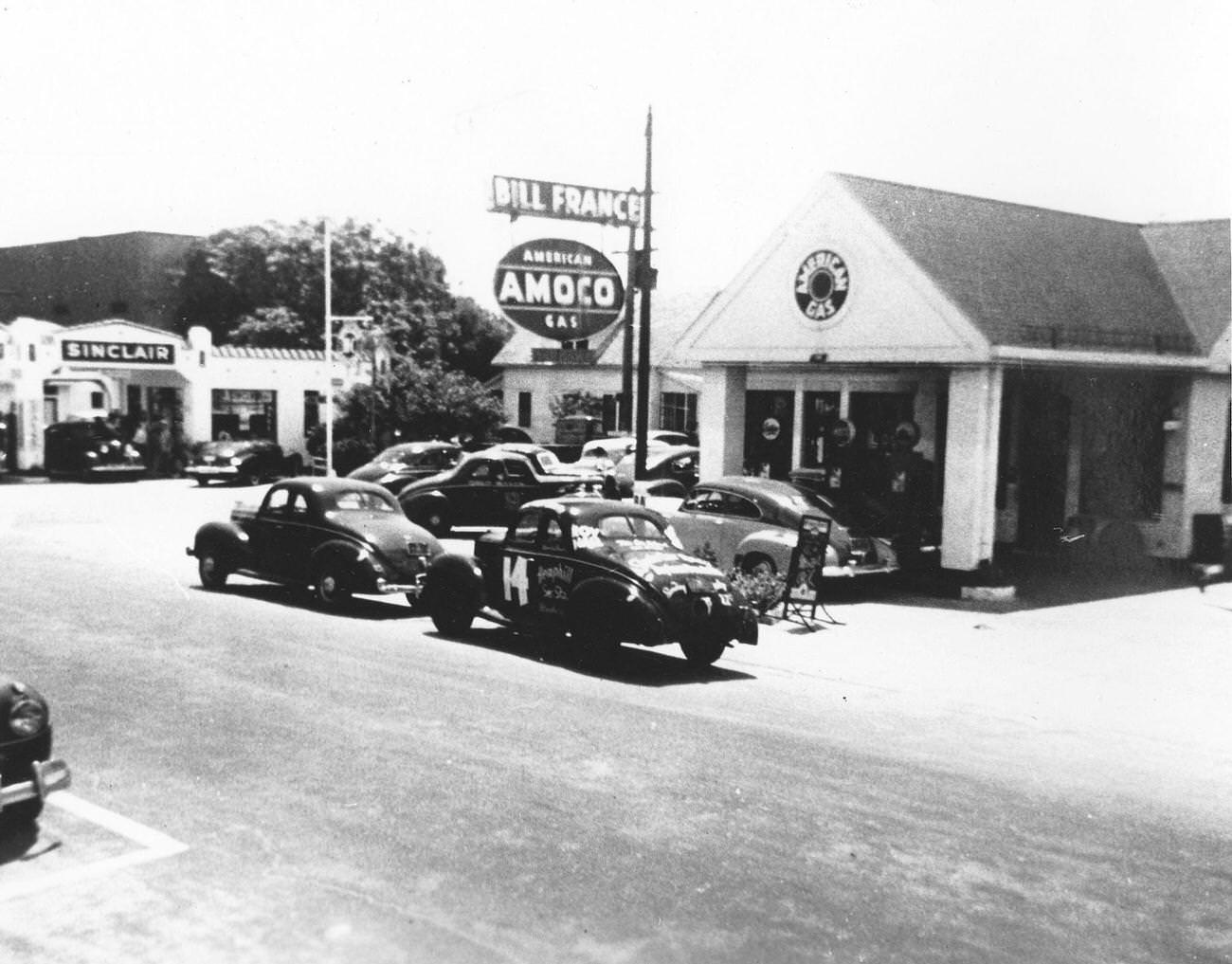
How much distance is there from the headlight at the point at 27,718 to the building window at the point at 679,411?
36.7 metres

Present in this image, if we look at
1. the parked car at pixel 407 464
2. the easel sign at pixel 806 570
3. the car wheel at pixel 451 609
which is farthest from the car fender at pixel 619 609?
the parked car at pixel 407 464

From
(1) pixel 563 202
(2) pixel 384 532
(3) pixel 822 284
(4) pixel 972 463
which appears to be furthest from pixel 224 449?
(4) pixel 972 463

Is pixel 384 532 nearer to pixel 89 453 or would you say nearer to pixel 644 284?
pixel 644 284

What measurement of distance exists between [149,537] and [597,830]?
17.4m

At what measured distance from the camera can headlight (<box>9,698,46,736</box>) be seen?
6.66 meters

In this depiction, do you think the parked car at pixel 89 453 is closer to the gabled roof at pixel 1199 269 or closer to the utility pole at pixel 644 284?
the utility pole at pixel 644 284

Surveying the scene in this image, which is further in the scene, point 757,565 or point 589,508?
point 757,565

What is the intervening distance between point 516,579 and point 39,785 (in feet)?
22.0

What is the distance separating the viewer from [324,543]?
14969 mm

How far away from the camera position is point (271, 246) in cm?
5469

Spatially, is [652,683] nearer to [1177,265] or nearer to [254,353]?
[1177,265]

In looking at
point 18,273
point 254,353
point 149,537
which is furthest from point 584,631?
point 18,273

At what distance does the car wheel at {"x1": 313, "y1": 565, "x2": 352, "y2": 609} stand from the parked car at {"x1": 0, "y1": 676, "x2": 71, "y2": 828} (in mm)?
7863

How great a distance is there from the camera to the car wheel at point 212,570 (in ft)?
53.4
